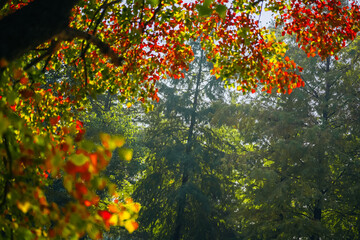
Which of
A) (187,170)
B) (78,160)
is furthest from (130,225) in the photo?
(187,170)

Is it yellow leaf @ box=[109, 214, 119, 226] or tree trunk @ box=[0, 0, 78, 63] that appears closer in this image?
yellow leaf @ box=[109, 214, 119, 226]

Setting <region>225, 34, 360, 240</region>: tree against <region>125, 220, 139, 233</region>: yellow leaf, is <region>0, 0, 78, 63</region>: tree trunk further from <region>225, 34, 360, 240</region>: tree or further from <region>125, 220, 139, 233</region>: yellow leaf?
<region>225, 34, 360, 240</region>: tree

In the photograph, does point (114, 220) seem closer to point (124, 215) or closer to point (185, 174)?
point (124, 215)

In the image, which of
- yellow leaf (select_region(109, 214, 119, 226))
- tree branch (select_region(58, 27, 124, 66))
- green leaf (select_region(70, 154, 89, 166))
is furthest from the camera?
tree branch (select_region(58, 27, 124, 66))

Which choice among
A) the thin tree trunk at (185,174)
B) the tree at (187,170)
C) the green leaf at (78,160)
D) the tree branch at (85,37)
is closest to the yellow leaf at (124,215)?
the green leaf at (78,160)

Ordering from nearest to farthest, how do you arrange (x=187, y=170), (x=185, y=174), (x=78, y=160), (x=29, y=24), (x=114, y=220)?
(x=78, y=160) < (x=114, y=220) < (x=29, y=24) < (x=187, y=170) < (x=185, y=174)

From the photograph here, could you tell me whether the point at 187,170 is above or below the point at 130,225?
A: above

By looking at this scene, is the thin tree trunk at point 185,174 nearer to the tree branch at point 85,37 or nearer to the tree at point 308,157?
the tree at point 308,157

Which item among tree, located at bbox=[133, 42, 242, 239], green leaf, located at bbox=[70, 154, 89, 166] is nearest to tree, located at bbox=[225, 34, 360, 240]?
tree, located at bbox=[133, 42, 242, 239]

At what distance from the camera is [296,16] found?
203 inches

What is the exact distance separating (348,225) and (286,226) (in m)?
2.42

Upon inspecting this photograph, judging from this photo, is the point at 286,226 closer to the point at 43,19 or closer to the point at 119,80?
the point at 119,80

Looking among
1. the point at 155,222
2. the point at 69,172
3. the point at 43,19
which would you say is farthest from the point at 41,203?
the point at 155,222

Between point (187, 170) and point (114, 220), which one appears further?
point (187, 170)
